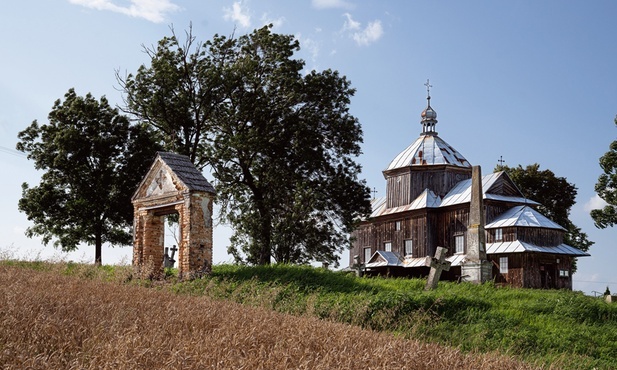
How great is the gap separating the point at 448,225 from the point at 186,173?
24.4 m

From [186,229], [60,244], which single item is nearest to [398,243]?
[60,244]

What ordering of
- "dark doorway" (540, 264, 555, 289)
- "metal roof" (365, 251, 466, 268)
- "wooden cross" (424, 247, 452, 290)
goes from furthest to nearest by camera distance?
1. "metal roof" (365, 251, 466, 268)
2. "dark doorway" (540, 264, 555, 289)
3. "wooden cross" (424, 247, 452, 290)

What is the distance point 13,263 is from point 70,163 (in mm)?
9170

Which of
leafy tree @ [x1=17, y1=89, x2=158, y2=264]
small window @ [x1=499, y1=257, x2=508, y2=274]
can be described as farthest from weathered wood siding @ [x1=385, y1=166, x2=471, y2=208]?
leafy tree @ [x1=17, y1=89, x2=158, y2=264]

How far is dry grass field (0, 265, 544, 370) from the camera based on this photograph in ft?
18.3

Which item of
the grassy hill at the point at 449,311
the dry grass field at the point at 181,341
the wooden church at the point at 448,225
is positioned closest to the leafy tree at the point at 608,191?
the wooden church at the point at 448,225

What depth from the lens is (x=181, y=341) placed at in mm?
6527

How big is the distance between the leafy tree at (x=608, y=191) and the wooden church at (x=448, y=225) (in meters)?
2.39

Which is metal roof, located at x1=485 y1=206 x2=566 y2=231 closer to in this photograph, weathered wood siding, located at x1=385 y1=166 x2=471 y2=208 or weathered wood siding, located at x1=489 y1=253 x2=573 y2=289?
weathered wood siding, located at x1=489 y1=253 x2=573 y2=289

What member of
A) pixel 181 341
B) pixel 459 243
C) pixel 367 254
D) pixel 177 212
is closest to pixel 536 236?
pixel 459 243

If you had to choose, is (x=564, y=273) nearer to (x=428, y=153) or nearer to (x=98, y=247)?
(x=428, y=153)

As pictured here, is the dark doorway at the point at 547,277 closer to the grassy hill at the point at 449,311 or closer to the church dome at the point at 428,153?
the church dome at the point at 428,153

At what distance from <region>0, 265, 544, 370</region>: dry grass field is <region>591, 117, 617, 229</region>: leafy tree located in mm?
33300

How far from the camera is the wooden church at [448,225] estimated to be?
3628 centimetres
